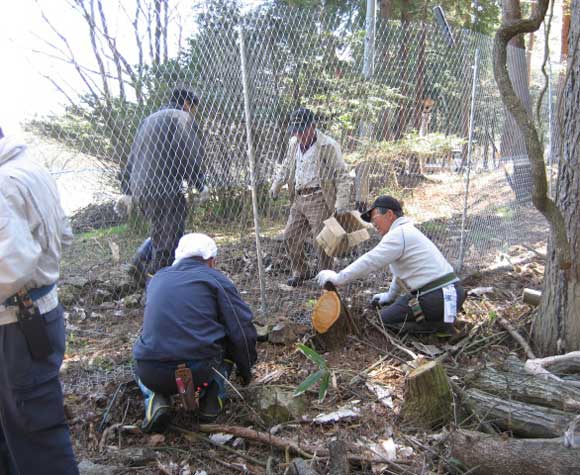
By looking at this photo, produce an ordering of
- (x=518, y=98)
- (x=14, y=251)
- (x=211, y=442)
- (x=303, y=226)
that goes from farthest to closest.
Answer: (x=303, y=226) → (x=518, y=98) → (x=211, y=442) → (x=14, y=251)

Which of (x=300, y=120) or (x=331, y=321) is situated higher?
(x=300, y=120)

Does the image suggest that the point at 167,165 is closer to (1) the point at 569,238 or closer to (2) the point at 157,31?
(2) the point at 157,31

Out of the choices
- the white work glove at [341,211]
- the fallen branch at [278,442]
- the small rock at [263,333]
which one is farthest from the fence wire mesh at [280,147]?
the fallen branch at [278,442]

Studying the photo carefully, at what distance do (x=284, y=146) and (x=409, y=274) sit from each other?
1817mm

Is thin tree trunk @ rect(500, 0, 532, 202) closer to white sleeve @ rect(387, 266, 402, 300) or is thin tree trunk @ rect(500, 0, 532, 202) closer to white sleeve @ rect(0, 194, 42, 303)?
white sleeve @ rect(387, 266, 402, 300)

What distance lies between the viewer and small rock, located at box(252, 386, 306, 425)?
9.96ft

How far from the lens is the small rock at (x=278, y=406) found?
3037 millimetres

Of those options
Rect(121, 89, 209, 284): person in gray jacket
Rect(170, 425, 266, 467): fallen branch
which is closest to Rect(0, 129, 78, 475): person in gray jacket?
Rect(170, 425, 266, 467): fallen branch

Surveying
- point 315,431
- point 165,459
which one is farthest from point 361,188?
point 165,459

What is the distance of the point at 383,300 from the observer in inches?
178

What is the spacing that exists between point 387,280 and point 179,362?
3218 mm

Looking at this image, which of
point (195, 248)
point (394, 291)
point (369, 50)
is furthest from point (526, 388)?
point (369, 50)

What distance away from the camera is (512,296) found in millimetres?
5059

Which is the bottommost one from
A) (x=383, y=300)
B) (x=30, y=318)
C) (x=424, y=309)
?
(x=383, y=300)
